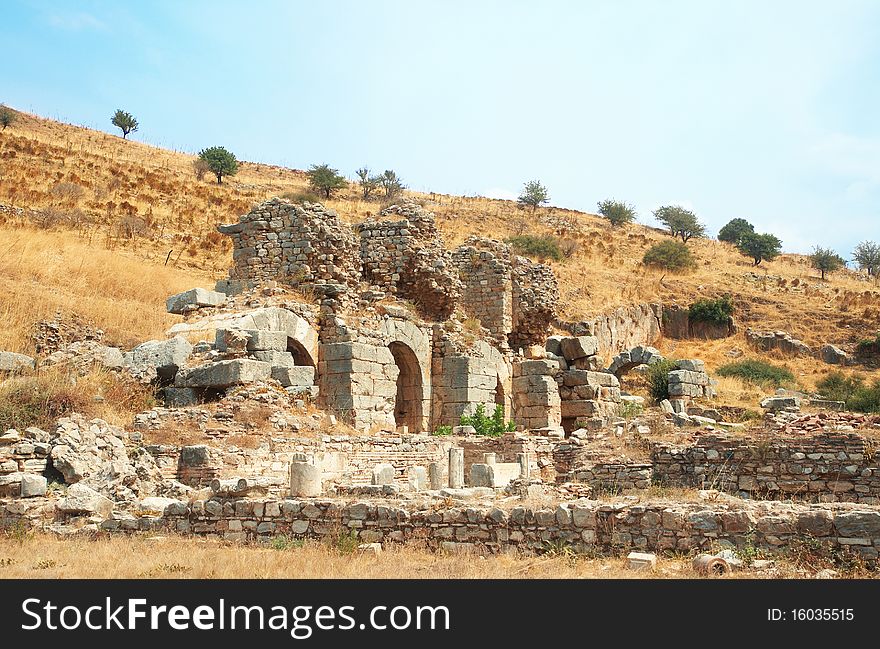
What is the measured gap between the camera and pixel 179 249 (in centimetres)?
3312

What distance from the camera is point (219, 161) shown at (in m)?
Result: 52.2

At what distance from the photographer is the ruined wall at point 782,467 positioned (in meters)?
12.4

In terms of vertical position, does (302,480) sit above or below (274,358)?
below

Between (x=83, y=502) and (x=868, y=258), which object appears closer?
(x=83, y=502)

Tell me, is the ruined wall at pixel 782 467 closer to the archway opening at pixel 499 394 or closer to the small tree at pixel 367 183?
the archway opening at pixel 499 394

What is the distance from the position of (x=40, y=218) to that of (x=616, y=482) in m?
25.1

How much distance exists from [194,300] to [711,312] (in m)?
33.7

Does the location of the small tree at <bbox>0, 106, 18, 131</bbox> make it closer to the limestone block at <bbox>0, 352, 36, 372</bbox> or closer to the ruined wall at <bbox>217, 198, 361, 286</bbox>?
the ruined wall at <bbox>217, 198, 361, 286</bbox>

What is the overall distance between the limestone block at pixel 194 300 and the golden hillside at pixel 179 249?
2.18 meters

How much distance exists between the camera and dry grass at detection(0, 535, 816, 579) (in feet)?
23.0

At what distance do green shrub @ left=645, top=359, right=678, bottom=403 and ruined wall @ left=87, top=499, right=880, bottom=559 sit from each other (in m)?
21.0

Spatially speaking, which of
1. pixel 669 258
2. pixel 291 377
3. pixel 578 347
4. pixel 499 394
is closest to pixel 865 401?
pixel 578 347

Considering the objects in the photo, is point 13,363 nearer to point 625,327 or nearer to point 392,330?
point 392,330
